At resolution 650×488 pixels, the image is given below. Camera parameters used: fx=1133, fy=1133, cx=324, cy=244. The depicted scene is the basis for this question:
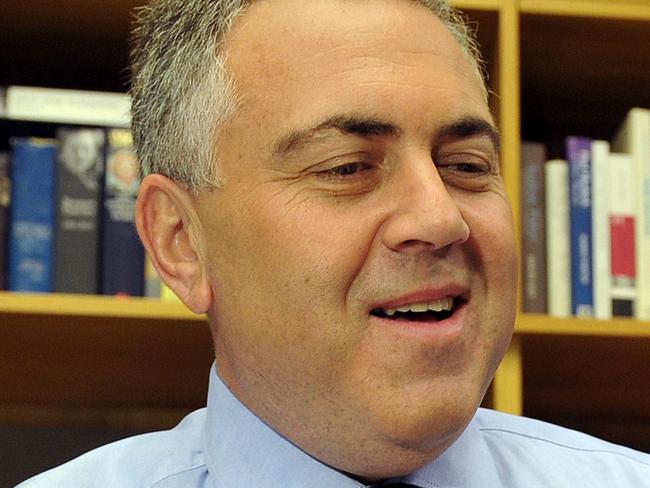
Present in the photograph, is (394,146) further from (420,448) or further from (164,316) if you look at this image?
(164,316)

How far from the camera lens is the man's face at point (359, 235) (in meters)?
0.98

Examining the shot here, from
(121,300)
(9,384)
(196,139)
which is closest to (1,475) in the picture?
(9,384)

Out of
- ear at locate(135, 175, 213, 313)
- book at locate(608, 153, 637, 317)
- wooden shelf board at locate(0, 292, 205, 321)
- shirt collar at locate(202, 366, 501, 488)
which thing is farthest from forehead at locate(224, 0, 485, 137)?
book at locate(608, 153, 637, 317)

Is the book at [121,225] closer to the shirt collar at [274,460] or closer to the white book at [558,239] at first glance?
the shirt collar at [274,460]

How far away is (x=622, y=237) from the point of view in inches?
66.7

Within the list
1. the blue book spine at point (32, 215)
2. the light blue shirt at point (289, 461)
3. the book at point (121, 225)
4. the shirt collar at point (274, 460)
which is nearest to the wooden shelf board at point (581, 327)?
the light blue shirt at point (289, 461)

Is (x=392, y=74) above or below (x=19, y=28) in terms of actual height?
below

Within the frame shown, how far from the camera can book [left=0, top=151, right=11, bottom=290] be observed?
1.60 m

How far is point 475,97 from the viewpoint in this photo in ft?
3.70

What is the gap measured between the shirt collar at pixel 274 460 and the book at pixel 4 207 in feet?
1.80

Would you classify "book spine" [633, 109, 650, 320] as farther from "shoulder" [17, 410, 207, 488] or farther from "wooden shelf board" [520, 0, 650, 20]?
"shoulder" [17, 410, 207, 488]

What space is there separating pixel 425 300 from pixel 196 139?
320mm

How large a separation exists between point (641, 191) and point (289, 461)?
86 centimetres

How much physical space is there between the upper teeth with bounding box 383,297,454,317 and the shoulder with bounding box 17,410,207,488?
0.32 m
